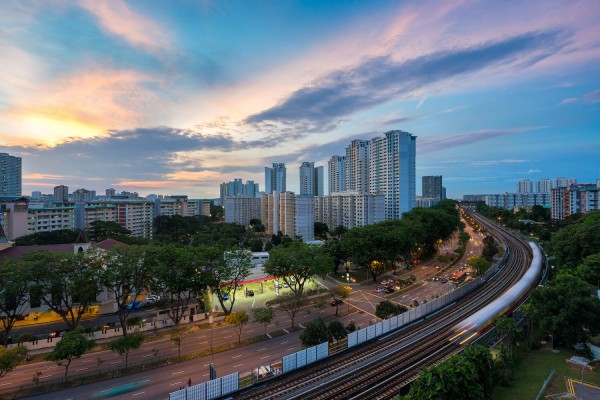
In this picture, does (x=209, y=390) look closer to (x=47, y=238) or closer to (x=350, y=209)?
(x=47, y=238)

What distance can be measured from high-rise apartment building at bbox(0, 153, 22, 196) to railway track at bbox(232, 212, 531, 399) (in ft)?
472

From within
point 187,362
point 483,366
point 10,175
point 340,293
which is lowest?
point 187,362

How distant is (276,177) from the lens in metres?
150

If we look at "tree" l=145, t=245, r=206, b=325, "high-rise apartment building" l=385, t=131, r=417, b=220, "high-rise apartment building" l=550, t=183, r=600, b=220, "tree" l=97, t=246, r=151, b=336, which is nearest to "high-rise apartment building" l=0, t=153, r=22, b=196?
"tree" l=97, t=246, r=151, b=336

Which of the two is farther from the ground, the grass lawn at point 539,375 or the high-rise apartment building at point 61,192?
the high-rise apartment building at point 61,192

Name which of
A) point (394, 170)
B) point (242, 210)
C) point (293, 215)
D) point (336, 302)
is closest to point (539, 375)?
point (336, 302)

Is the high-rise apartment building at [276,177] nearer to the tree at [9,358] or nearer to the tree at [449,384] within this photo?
the tree at [9,358]

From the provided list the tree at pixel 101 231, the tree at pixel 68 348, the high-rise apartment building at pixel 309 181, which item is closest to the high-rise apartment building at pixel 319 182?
the high-rise apartment building at pixel 309 181

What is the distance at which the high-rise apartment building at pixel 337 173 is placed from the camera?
148m

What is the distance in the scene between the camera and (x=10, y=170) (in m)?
116

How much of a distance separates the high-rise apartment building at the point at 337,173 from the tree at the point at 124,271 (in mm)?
122631

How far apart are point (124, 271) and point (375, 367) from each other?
25.0 meters

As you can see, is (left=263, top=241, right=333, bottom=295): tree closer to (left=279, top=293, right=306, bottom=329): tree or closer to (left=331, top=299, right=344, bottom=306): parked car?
(left=279, top=293, right=306, bottom=329): tree

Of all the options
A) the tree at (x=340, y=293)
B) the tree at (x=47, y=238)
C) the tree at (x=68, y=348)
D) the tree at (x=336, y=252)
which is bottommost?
the tree at (x=340, y=293)
